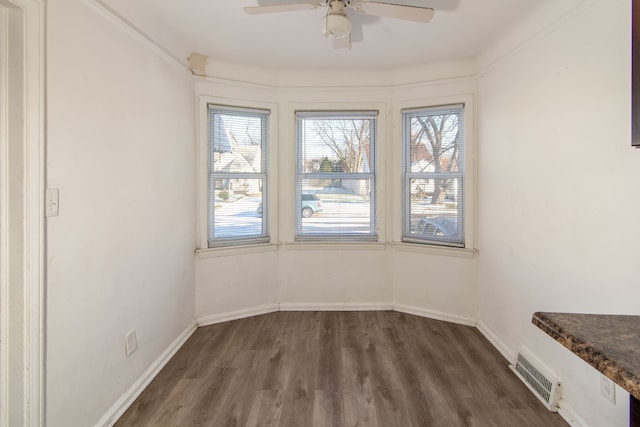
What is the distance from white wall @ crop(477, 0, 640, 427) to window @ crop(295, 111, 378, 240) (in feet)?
3.82

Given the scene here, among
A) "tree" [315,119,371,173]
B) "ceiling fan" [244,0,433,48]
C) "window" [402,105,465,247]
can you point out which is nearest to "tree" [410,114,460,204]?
"window" [402,105,465,247]

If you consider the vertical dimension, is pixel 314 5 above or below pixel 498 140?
above

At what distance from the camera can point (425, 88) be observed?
3172mm

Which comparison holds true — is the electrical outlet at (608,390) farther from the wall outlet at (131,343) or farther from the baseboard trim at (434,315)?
the wall outlet at (131,343)

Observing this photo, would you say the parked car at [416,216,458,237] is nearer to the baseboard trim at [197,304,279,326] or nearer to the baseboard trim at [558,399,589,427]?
the baseboard trim at [558,399,589,427]

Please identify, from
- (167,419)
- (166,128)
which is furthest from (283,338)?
(166,128)

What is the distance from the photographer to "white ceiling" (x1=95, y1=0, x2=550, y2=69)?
214cm

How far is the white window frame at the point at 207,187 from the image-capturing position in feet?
9.97

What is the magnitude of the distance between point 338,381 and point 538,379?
4.12 feet

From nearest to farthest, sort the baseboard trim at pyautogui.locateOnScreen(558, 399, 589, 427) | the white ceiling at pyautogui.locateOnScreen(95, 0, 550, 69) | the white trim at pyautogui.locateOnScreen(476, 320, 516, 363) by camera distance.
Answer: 1. the baseboard trim at pyautogui.locateOnScreen(558, 399, 589, 427)
2. the white ceiling at pyautogui.locateOnScreen(95, 0, 550, 69)
3. the white trim at pyautogui.locateOnScreen(476, 320, 516, 363)

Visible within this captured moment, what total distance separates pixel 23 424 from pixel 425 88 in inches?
141

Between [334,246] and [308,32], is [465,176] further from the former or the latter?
[308,32]

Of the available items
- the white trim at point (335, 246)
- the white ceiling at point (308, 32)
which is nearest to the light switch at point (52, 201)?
the white ceiling at point (308, 32)

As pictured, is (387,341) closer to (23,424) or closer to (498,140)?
(498,140)
